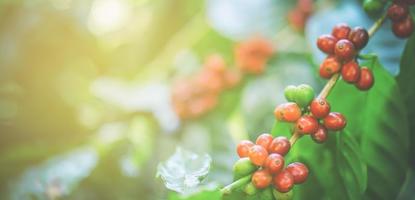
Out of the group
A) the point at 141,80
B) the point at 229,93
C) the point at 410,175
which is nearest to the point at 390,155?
the point at 410,175

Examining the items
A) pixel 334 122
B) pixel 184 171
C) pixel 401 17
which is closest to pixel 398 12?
pixel 401 17

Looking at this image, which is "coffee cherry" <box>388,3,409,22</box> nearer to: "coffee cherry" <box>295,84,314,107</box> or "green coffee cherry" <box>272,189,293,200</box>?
"coffee cherry" <box>295,84,314,107</box>

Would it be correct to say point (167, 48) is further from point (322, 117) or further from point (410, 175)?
point (322, 117)

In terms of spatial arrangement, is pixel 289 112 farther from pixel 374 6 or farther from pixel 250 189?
pixel 374 6

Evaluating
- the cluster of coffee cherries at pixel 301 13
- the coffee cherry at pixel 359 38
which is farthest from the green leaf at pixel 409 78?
the cluster of coffee cherries at pixel 301 13

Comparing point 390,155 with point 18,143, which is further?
point 18,143

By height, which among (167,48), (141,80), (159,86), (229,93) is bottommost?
(229,93)

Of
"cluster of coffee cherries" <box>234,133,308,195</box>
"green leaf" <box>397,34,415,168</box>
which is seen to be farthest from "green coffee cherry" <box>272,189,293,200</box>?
"green leaf" <box>397,34,415,168</box>
